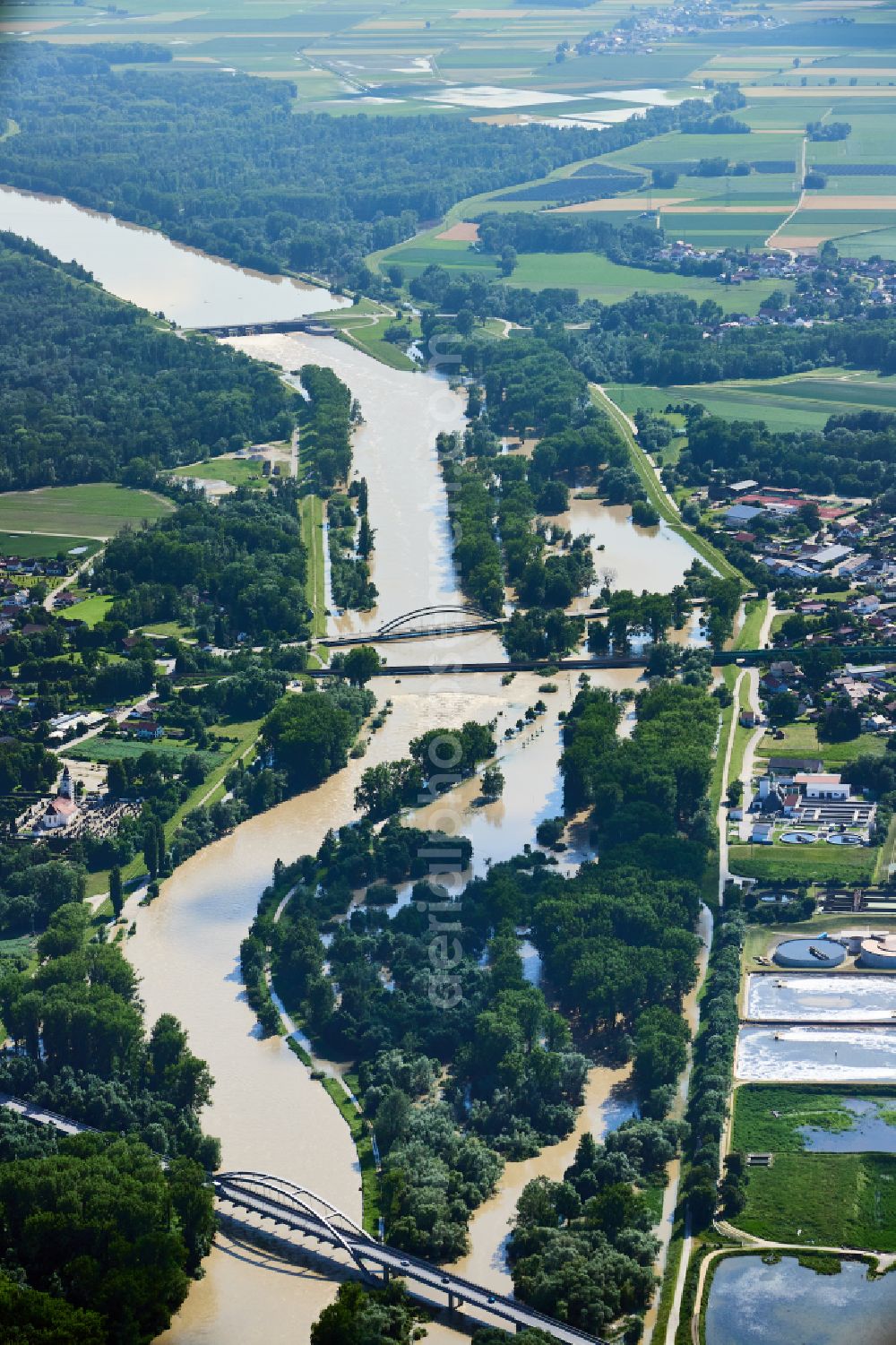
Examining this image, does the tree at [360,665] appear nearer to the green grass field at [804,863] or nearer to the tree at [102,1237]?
the green grass field at [804,863]

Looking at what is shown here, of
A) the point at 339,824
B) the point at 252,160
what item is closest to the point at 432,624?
the point at 339,824

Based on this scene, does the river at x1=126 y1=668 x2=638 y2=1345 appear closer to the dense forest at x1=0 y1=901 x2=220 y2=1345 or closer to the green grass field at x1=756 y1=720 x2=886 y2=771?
the dense forest at x1=0 y1=901 x2=220 y2=1345

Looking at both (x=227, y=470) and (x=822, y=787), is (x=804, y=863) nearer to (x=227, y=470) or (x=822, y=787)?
(x=822, y=787)

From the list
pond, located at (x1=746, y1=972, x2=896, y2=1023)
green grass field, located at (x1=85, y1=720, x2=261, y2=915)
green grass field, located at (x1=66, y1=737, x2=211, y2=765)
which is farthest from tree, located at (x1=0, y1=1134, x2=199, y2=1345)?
green grass field, located at (x1=66, y1=737, x2=211, y2=765)

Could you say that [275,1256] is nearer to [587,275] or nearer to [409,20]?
[587,275]

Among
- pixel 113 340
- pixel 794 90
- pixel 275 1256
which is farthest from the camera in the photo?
pixel 794 90

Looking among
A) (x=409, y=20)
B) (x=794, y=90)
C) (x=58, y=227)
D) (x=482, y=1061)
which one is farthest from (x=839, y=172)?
(x=482, y=1061)
